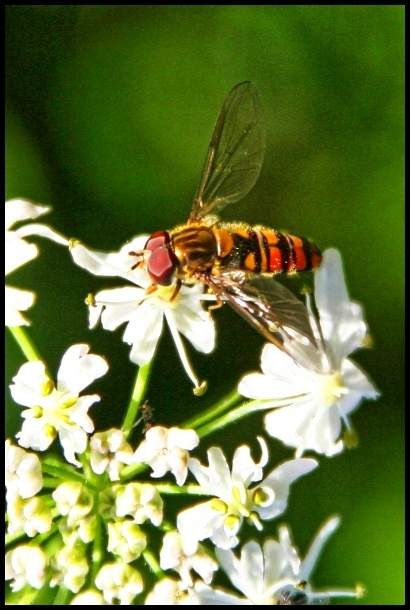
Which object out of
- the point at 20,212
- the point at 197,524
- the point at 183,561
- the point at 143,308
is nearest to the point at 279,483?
the point at 197,524

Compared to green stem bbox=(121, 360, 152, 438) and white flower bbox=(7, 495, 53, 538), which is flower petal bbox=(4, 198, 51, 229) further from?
white flower bbox=(7, 495, 53, 538)

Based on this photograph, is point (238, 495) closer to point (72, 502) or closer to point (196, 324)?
point (72, 502)

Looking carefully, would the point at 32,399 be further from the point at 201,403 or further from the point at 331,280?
the point at 201,403

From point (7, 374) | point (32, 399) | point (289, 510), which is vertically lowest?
point (289, 510)

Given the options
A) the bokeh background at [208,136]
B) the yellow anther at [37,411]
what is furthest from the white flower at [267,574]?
the bokeh background at [208,136]

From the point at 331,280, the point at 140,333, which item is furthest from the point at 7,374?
the point at 331,280

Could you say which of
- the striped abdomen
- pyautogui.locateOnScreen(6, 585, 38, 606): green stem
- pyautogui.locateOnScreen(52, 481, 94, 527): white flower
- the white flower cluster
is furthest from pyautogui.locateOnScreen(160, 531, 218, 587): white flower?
the striped abdomen

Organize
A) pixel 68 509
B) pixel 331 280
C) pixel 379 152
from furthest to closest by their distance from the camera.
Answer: pixel 379 152
pixel 331 280
pixel 68 509
